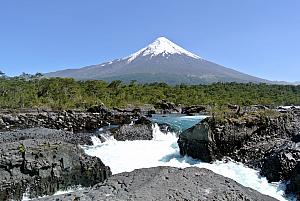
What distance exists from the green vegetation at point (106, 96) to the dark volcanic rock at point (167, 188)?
38419mm

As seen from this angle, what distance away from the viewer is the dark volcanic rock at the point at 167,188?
6074mm

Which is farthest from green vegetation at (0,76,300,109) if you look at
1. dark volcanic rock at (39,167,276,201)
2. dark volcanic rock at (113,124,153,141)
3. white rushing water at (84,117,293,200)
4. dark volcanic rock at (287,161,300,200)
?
dark volcanic rock at (39,167,276,201)

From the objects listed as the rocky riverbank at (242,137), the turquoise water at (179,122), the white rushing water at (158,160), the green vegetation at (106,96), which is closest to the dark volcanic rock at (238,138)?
the rocky riverbank at (242,137)

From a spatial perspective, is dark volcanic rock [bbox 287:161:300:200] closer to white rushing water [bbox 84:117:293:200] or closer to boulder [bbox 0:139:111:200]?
white rushing water [bbox 84:117:293:200]

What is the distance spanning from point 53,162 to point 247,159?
20.1 feet

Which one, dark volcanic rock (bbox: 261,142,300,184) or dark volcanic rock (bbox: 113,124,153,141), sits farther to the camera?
dark volcanic rock (bbox: 113,124,153,141)

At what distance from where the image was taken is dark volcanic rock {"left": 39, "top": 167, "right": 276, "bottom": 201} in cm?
607

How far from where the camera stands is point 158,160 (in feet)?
49.0

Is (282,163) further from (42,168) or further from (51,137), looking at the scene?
(51,137)

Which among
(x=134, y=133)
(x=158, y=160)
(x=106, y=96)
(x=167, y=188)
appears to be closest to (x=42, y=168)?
(x=167, y=188)

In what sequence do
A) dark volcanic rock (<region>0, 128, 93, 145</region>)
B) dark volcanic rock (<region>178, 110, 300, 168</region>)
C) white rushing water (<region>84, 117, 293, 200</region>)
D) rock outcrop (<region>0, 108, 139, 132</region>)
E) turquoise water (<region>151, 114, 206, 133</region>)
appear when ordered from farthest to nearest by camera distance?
rock outcrop (<region>0, 108, 139, 132</region>)
turquoise water (<region>151, 114, 206, 133</region>)
dark volcanic rock (<region>0, 128, 93, 145</region>)
dark volcanic rock (<region>178, 110, 300, 168</region>)
white rushing water (<region>84, 117, 293, 200</region>)

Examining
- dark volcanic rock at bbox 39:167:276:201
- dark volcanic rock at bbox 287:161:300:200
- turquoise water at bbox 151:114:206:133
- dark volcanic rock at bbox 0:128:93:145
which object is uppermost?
dark volcanic rock at bbox 39:167:276:201

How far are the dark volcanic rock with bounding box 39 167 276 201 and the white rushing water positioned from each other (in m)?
3.84

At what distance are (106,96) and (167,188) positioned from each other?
49.4 metres
